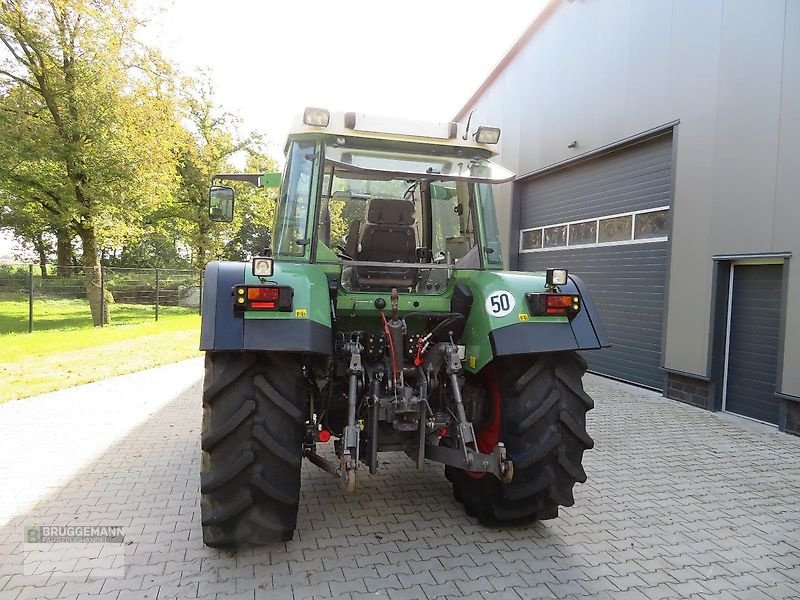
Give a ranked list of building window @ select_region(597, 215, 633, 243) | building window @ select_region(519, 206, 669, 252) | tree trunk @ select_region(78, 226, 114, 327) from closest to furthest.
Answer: building window @ select_region(519, 206, 669, 252)
building window @ select_region(597, 215, 633, 243)
tree trunk @ select_region(78, 226, 114, 327)

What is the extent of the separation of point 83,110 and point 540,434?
14.7 meters

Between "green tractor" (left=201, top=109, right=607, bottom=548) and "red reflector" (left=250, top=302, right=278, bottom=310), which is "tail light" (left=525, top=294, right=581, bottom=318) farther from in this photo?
"red reflector" (left=250, top=302, right=278, bottom=310)

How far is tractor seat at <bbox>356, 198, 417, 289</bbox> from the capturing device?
3.97 m

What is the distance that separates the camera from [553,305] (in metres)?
3.51

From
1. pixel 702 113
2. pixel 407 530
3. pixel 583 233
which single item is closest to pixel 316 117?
pixel 407 530

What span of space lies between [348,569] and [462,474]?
3.80ft

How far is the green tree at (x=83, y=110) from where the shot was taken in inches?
546

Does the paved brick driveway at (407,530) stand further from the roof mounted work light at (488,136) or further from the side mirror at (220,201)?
the roof mounted work light at (488,136)

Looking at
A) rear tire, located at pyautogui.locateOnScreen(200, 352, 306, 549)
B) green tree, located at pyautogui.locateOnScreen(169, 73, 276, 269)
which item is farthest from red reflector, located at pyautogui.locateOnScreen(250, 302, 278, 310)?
green tree, located at pyautogui.locateOnScreen(169, 73, 276, 269)

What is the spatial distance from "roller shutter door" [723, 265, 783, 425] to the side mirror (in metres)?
6.16

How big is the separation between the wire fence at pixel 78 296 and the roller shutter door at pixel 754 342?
14.9 m

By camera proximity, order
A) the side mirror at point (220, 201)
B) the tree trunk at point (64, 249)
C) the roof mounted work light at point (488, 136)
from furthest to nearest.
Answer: the tree trunk at point (64, 249), the side mirror at point (220, 201), the roof mounted work light at point (488, 136)

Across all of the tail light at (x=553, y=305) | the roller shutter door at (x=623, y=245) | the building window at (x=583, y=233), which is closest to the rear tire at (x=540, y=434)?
the tail light at (x=553, y=305)

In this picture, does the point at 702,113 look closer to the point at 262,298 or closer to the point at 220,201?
the point at 220,201
